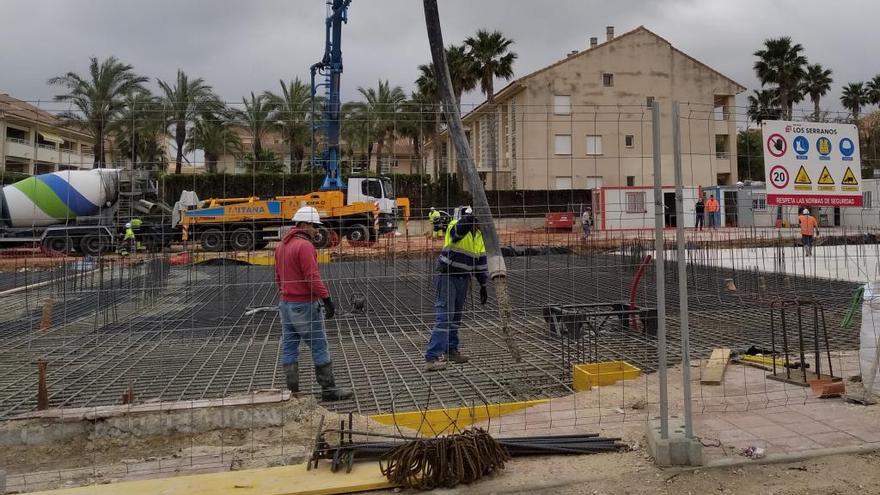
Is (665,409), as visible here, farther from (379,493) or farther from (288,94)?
(288,94)

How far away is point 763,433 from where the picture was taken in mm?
3803

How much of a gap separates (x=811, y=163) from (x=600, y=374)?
233 centimetres

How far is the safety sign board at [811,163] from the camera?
4664 mm

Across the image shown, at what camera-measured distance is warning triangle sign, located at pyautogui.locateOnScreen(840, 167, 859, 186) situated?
489cm

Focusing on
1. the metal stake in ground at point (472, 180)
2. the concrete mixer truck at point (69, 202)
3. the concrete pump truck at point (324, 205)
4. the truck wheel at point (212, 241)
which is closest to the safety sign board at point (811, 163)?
the metal stake in ground at point (472, 180)

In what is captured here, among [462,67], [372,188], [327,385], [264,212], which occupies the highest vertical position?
[462,67]

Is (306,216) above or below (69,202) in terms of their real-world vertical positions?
below

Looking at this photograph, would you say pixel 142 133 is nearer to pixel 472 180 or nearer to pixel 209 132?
pixel 209 132

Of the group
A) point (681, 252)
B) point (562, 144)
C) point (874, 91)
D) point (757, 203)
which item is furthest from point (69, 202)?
point (874, 91)

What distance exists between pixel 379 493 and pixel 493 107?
15.0ft

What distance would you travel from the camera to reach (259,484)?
318cm

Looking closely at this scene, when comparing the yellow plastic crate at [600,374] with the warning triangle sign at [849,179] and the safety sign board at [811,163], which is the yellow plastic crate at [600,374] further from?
the warning triangle sign at [849,179]

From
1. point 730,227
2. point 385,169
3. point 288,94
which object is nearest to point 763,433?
point 730,227

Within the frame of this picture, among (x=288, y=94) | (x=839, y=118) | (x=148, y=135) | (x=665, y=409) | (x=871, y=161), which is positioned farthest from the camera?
(x=288, y=94)
